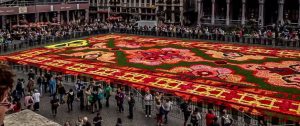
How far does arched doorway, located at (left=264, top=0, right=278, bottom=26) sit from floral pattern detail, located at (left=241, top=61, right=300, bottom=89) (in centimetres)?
2946

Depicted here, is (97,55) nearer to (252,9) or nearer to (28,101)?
(28,101)

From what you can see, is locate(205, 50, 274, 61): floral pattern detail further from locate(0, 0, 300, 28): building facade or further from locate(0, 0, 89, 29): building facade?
locate(0, 0, 89, 29): building facade

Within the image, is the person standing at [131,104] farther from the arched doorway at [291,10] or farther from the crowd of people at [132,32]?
the arched doorway at [291,10]

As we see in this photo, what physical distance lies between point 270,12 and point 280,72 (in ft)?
113

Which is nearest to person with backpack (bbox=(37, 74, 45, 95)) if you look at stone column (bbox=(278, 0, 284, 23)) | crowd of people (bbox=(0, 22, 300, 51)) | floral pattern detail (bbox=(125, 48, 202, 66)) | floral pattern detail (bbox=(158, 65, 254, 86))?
floral pattern detail (bbox=(158, 65, 254, 86))

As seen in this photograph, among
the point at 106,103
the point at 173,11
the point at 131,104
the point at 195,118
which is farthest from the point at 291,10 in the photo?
the point at 195,118

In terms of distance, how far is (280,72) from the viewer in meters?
29.6

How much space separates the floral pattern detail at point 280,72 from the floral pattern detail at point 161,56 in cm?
601

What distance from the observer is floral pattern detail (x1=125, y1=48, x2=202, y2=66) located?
3422 cm

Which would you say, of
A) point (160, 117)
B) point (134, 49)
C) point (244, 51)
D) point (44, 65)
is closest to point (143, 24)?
point (134, 49)

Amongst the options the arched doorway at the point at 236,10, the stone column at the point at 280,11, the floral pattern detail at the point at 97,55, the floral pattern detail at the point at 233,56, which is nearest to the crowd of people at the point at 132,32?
the stone column at the point at 280,11

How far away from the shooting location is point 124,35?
174 feet

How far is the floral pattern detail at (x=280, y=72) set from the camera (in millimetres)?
26578

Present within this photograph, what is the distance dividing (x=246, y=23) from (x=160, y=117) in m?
44.8
